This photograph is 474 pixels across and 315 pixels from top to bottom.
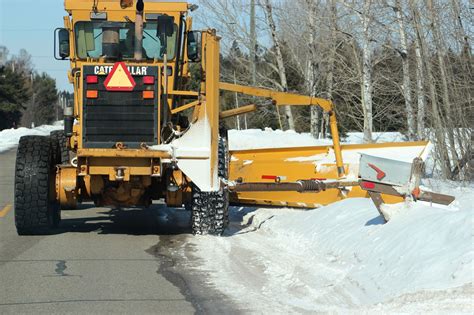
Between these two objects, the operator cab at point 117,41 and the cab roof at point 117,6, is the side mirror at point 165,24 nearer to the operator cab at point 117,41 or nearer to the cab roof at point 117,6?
the operator cab at point 117,41

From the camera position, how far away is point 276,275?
7730 mm

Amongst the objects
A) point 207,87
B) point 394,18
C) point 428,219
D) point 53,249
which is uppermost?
point 394,18

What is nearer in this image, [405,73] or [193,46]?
[193,46]

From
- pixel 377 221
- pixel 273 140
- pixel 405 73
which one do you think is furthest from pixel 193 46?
pixel 273 140

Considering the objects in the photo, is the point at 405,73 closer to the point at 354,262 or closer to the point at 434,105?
the point at 434,105

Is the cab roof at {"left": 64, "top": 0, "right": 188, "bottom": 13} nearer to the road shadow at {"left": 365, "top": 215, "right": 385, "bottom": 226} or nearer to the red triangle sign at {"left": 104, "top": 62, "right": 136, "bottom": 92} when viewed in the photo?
the red triangle sign at {"left": 104, "top": 62, "right": 136, "bottom": 92}

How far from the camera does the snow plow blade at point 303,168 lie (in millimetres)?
12250

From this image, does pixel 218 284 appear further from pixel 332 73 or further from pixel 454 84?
pixel 332 73

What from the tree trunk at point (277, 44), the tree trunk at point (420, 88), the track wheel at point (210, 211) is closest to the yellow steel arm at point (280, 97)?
the track wheel at point (210, 211)

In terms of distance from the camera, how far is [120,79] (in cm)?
1017

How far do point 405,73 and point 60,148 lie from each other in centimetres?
790

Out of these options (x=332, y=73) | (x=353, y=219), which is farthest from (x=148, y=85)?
(x=332, y=73)

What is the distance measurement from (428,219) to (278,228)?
3.56 meters

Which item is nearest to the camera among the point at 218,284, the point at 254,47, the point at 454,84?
the point at 218,284
